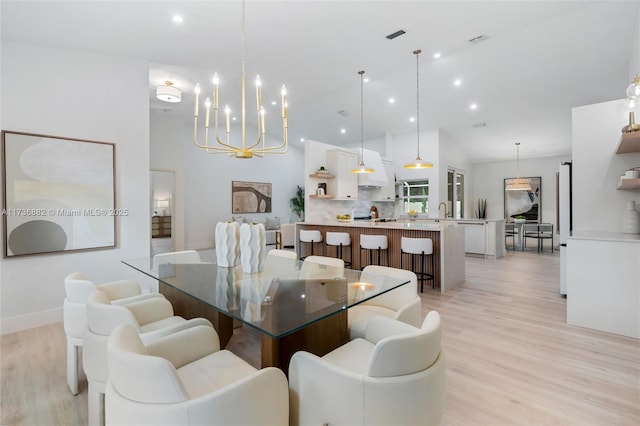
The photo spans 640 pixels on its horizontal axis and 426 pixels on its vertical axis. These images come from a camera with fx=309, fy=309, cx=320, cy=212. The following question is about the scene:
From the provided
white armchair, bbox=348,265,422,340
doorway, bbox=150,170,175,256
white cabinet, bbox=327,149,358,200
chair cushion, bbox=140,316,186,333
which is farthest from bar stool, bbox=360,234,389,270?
doorway, bbox=150,170,175,256

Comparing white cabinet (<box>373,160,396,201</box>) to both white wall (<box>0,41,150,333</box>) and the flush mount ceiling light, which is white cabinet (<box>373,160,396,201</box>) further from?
white wall (<box>0,41,150,333</box>)

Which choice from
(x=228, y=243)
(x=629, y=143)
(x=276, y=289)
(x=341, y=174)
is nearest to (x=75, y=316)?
(x=228, y=243)

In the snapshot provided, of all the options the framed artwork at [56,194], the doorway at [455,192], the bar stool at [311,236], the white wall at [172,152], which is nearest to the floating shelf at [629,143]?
the bar stool at [311,236]

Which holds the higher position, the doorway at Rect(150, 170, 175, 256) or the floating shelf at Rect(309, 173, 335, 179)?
the floating shelf at Rect(309, 173, 335, 179)

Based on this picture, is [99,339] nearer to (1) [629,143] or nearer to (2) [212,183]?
(1) [629,143]

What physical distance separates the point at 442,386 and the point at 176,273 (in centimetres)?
200

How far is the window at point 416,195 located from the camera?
28.6ft

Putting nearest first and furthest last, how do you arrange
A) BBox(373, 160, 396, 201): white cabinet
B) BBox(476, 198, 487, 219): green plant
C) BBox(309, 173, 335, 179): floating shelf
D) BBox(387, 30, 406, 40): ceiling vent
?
BBox(387, 30, 406, 40): ceiling vent
BBox(309, 173, 335, 179): floating shelf
BBox(373, 160, 396, 201): white cabinet
BBox(476, 198, 487, 219): green plant

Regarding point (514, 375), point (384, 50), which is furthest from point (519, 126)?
point (514, 375)

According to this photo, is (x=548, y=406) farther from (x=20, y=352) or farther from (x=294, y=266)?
(x=20, y=352)

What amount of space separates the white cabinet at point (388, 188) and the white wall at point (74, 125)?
5.96 m

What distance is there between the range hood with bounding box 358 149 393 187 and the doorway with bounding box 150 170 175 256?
15.3 feet

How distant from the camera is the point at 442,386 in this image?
53.9 inches

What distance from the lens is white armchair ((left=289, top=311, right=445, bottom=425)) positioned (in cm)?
121
